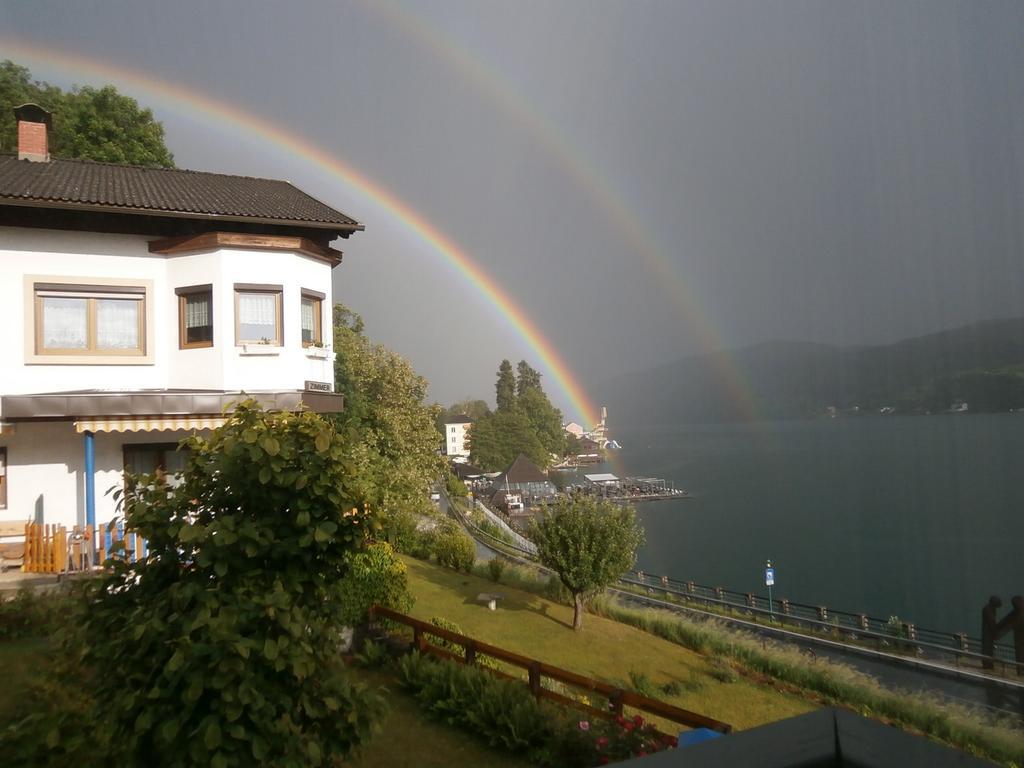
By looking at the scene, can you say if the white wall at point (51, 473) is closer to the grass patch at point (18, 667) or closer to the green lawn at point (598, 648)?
the grass patch at point (18, 667)

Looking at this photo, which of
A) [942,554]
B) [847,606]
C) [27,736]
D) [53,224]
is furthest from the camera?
[942,554]

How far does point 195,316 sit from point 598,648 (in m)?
12.5

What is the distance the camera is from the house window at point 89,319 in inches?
536

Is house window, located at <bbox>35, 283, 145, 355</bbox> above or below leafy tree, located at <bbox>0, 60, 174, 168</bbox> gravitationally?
below

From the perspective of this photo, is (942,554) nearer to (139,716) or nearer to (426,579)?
(426,579)

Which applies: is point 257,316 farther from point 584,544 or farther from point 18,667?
point 584,544

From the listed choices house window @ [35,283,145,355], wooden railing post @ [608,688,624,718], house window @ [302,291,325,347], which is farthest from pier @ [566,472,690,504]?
wooden railing post @ [608,688,624,718]

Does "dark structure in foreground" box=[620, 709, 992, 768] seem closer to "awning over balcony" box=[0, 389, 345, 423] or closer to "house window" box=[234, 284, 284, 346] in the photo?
"awning over balcony" box=[0, 389, 345, 423]

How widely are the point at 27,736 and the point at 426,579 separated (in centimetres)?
1764

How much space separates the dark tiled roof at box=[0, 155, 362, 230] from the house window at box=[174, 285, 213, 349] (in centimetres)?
168

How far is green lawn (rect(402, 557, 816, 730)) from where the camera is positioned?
13594mm

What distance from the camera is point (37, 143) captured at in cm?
1769

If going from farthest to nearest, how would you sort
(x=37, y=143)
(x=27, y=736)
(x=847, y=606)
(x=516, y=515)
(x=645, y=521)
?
(x=645, y=521) < (x=516, y=515) < (x=847, y=606) < (x=37, y=143) < (x=27, y=736)

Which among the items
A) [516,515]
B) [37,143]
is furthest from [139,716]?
[516,515]
